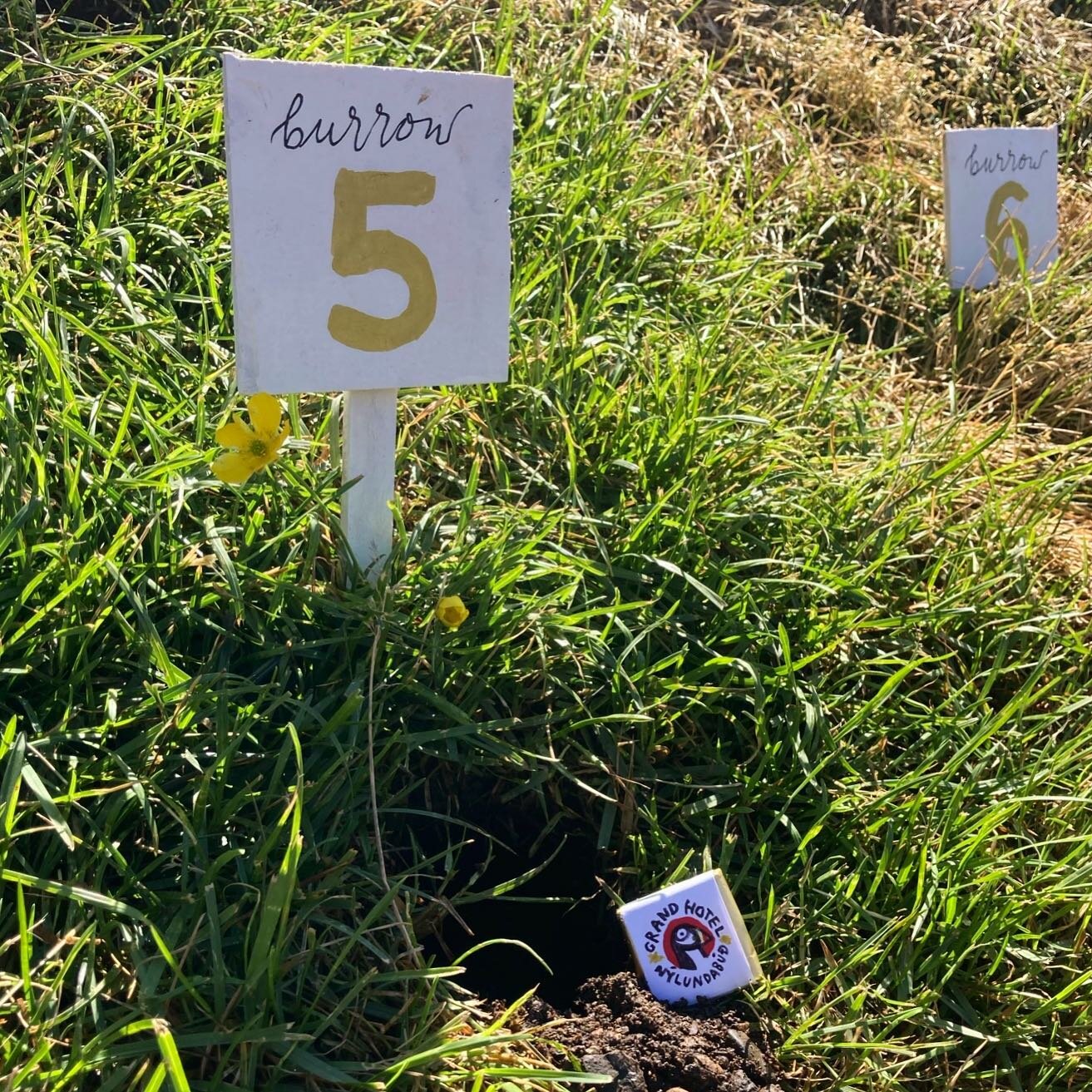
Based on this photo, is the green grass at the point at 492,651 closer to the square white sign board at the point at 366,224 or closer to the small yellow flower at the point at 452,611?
the small yellow flower at the point at 452,611

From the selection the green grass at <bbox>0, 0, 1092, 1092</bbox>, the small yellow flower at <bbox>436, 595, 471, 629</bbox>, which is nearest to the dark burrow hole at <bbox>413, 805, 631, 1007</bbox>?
the green grass at <bbox>0, 0, 1092, 1092</bbox>

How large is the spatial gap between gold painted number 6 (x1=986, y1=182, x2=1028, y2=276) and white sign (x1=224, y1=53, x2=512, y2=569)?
1.54 meters

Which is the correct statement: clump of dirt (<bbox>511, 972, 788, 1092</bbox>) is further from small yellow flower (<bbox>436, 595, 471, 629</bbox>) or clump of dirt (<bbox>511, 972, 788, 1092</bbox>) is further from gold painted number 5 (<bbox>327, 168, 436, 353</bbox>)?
gold painted number 5 (<bbox>327, 168, 436, 353</bbox>)

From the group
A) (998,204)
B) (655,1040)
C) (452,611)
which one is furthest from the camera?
(998,204)

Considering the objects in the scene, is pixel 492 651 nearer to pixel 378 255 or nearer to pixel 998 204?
pixel 378 255

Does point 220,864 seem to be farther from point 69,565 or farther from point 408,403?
point 408,403

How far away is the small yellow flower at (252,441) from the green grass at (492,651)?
110 mm

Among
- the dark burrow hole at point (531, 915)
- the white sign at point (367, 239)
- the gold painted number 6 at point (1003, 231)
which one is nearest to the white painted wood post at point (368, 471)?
the white sign at point (367, 239)

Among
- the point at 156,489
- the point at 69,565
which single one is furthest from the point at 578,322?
the point at 69,565

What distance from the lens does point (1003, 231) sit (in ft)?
8.13

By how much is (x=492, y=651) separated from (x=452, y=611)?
4.3 inches

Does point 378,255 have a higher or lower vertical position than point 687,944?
higher

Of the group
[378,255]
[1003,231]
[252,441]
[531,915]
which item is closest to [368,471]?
[252,441]

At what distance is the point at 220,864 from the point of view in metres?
1.12
